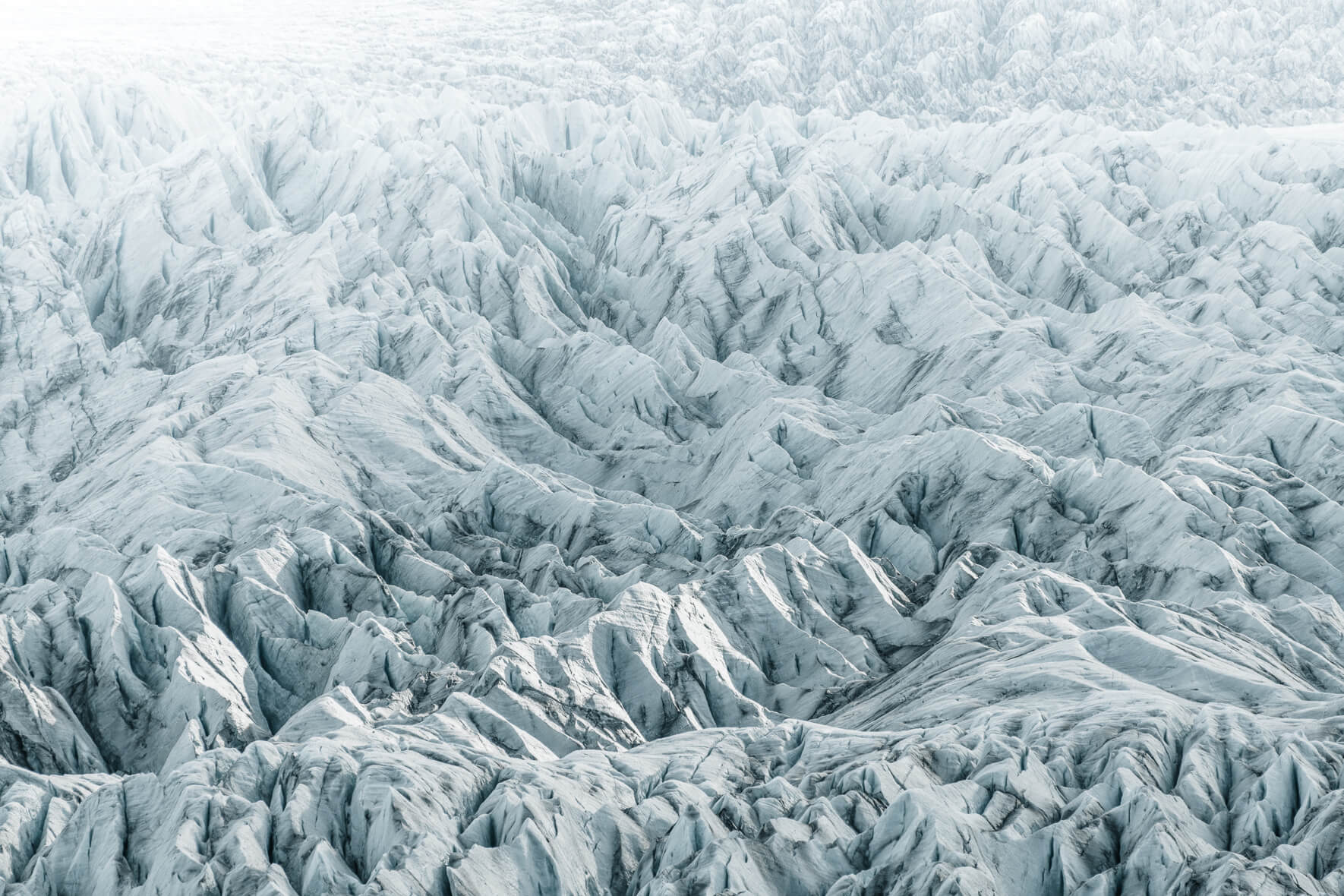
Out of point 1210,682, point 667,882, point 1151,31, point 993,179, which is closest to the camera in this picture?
point 667,882

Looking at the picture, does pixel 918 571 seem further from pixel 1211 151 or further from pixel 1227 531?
pixel 1211 151

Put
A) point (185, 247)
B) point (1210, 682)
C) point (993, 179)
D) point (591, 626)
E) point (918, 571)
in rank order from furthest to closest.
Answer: point (993, 179), point (185, 247), point (918, 571), point (591, 626), point (1210, 682)

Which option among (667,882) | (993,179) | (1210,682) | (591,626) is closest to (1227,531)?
(1210,682)

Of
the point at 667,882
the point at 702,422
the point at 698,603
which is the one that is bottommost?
the point at 702,422

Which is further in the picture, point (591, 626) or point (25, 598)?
point (25, 598)

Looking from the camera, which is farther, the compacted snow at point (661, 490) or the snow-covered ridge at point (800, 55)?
the snow-covered ridge at point (800, 55)

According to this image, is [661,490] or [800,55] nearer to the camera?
[661,490]

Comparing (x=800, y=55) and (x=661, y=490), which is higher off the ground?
(x=800, y=55)

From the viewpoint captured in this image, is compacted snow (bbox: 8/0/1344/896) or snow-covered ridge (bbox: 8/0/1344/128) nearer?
compacted snow (bbox: 8/0/1344/896)
